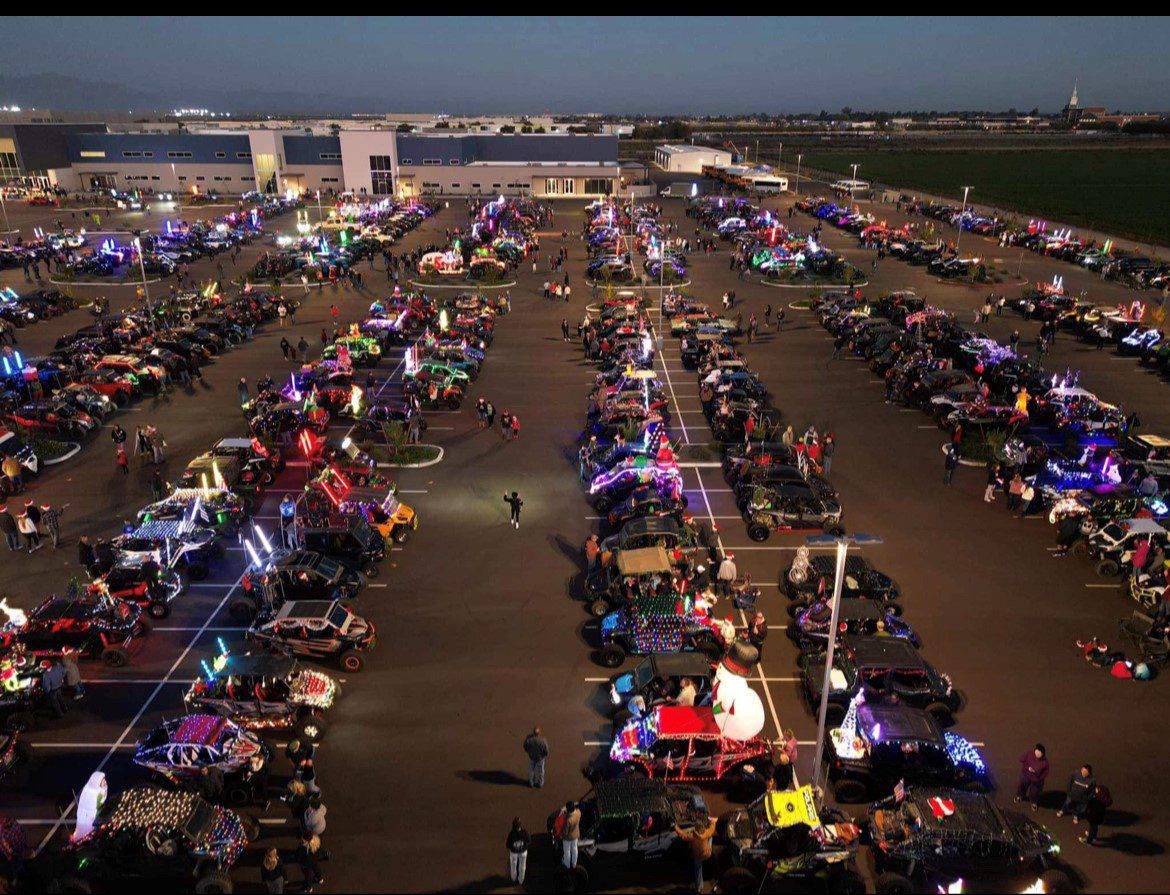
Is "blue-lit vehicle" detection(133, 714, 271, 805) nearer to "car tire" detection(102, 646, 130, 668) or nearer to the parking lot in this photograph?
the parking lot

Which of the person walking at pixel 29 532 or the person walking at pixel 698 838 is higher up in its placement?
the person walking at pixel 29 532

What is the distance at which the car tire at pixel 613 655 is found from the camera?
56.8 ft

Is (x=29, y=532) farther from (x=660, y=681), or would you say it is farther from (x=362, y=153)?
(x=362, y=153)

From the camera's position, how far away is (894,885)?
40.0 ft

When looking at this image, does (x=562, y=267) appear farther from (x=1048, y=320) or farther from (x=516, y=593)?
(x=516, y=593)

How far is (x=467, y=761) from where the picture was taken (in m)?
14.8

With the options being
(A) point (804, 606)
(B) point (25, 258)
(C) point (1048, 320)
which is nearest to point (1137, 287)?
(C) point (1048, 320)

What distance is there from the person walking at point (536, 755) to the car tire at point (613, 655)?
10.7 ft

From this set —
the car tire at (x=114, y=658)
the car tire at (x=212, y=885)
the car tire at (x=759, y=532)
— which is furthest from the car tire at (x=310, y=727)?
the car tire at (x=759, y=532)

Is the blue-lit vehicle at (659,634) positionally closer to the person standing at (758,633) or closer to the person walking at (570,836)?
the person standing at (758,633)

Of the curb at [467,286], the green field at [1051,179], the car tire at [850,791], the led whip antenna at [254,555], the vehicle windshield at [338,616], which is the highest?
the green field at [1051,179]

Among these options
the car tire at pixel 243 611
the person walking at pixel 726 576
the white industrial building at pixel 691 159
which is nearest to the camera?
the car tire at pixel 243 611

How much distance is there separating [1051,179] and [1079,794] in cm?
14369

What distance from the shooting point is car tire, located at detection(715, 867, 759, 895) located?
1220 cm
